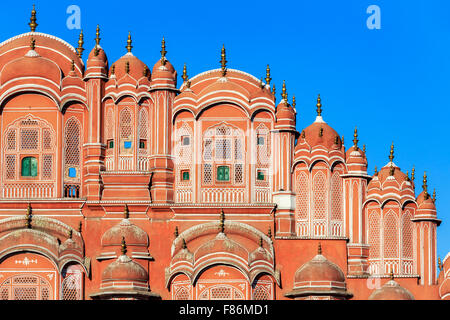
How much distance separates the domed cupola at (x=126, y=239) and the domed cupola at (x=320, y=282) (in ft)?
16.3

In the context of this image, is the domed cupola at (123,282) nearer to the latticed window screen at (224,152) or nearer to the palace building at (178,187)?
the palace building at (178,187)

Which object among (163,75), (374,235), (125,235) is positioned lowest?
(125,235)

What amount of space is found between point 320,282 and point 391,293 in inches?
88.8

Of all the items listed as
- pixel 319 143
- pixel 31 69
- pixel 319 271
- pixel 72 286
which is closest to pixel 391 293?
pixel 319 271

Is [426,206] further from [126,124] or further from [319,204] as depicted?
[126,124]

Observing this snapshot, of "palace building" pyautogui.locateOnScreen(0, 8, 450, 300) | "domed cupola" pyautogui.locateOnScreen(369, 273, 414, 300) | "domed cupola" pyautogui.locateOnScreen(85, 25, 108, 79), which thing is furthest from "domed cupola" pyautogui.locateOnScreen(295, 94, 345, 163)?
"domed cupola" pyautogui.locateOnScreen(85, 25, 108, 79)

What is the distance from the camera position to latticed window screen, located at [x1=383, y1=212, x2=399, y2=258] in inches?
1886

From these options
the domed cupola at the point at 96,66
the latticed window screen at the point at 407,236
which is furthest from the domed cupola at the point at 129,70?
the latticed window screen at the point at 407,236

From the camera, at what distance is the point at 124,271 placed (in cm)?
4344

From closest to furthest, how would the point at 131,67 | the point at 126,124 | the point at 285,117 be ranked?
the point at 285,117 → the point at 126,124 → the point at 131,67

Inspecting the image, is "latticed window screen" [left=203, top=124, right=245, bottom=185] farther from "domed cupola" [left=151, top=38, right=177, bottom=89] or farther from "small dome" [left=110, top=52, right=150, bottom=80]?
"small dome" [left=110, top=52, right=150, bottom=80]

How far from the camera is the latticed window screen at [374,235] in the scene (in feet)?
157
